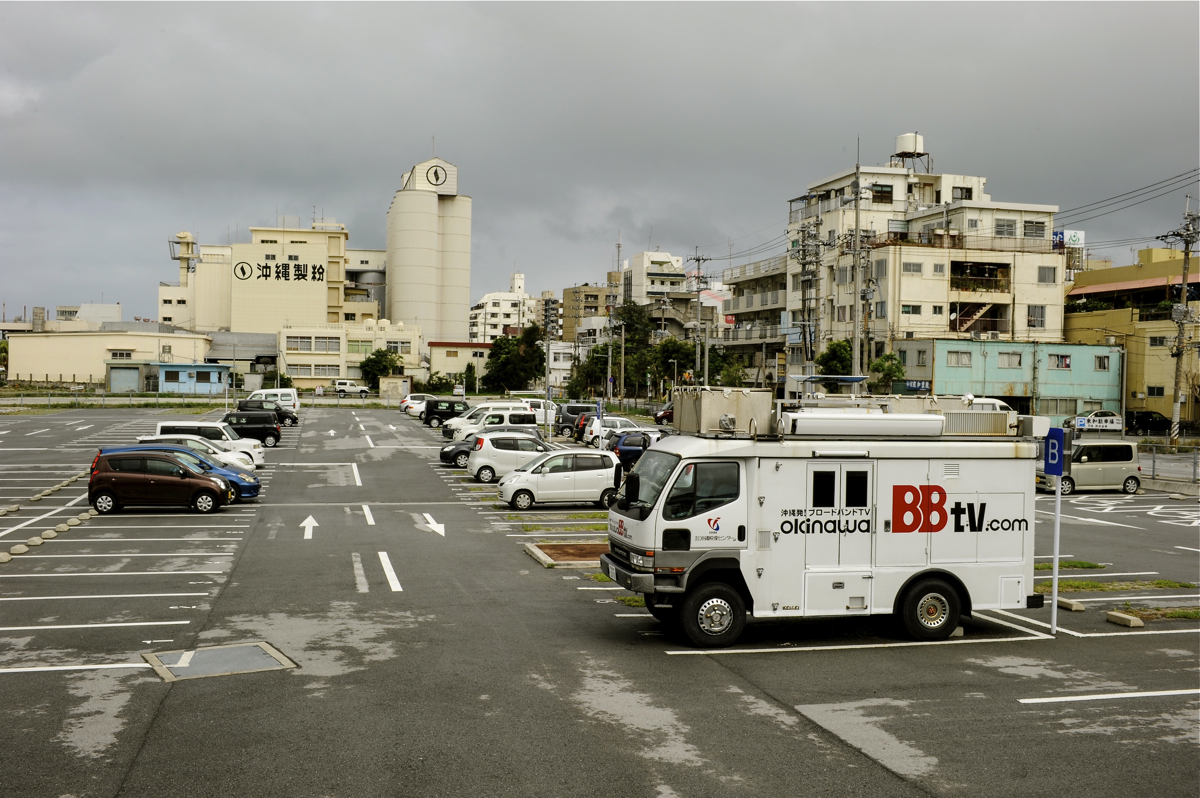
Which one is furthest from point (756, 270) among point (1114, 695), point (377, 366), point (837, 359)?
point (1114, 695)

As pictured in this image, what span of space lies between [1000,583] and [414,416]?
6061 cm

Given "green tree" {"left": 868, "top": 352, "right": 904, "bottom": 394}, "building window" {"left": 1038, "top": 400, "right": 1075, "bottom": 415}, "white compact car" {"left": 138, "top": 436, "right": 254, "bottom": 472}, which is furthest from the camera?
"building window" {"left": 1038, "top": 400, "right": 1075, "bottom": 415}

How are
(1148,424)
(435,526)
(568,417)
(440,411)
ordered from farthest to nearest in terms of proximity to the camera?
1. (440,411)
2. (1148,424)
3. (568,417)
4. (435,526)

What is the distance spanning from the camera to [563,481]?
26734mm

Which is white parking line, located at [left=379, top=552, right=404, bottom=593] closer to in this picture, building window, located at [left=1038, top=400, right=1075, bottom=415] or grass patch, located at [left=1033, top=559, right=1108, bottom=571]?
grass patch, located at [left=1033, top=559, right=1108, bottom=571]

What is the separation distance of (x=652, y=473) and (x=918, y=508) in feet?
11.9

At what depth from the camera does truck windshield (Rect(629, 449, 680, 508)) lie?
40.0 feet

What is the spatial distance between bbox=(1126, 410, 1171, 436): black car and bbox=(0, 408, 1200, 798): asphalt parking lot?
44812 millimetres

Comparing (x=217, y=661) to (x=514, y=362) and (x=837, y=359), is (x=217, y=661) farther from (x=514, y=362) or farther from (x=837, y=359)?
(x=514, y=362)

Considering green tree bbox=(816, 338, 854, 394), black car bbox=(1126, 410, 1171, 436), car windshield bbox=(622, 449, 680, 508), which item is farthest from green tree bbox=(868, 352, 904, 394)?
car windshield bbox=(622, 449, 680, 508)

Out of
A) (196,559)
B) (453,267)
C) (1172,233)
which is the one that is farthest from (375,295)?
(196,559)

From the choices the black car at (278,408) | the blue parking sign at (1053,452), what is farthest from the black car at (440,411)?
the blue parking sign at (1053,452)

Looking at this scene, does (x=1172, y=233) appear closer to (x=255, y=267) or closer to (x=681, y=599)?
(x=681, y=599)

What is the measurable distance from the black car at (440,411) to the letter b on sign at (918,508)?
49.3 meters
